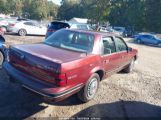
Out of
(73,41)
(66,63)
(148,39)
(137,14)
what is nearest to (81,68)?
(66,63)

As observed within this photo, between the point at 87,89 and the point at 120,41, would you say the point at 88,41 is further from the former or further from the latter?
the point at 120,41

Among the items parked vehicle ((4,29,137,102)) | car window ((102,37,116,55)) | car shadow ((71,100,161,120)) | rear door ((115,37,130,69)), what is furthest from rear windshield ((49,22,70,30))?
car shadow ((71,100,161,120))

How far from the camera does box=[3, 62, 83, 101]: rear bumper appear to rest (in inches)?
159

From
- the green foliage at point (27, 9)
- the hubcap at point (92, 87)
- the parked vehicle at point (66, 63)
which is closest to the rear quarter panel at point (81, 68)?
the parked vehicle at point (66, 63)

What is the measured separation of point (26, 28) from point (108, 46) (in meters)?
13.7

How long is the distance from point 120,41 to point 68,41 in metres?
1.95

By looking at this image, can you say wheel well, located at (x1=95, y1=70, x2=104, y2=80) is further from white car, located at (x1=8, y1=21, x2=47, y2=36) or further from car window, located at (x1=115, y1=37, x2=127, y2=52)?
white car, located at (x1=8, y1=21, x2=47, y2=36)

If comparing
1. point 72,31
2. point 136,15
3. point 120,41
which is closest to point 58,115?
point 72,31

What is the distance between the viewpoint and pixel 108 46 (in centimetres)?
589

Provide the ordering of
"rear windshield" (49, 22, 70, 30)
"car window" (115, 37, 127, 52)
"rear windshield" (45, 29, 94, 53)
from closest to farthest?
"rear windshield" (45, 29, 94, 53) < "car window" (115, 37, 127, 52) < "rear windshield" (49, 22, 70, 30)

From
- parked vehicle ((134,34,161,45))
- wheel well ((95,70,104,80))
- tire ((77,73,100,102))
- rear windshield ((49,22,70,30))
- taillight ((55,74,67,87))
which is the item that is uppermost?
rear windshield ((49,22,70,30))

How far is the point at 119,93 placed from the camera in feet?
20.0

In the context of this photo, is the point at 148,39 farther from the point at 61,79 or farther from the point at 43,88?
the point at 43,88

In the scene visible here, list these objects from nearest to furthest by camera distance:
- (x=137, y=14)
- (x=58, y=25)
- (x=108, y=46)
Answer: (x=108, y=46)
(x=58, y=25)
(x=137, y=14)
